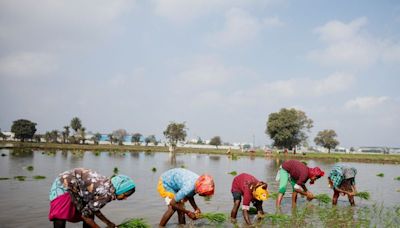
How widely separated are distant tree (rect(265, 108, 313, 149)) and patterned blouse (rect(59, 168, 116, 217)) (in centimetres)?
7613

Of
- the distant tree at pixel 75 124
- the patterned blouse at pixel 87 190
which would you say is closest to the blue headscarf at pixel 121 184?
the patterned blouse at pixel 87 190

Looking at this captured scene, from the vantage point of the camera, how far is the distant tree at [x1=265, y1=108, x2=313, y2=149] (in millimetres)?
79188

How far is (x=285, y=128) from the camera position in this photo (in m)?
79.2

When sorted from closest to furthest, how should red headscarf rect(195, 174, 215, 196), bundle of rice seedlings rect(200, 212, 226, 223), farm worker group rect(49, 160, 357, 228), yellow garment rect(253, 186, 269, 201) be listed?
1. farm worker group rect(49, 160, 357, 228)
2. red headscarf rect(195, 174, 215, 196)
3. yellow garment rect(253, 186, 269, 201)
4. bundle of rice seedlings rect(200, 212, 226, 223)

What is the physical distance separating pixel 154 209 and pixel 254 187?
358 centimetres

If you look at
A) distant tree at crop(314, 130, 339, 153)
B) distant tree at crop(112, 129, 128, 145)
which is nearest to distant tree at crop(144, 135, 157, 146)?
distant tree at crop(112, 129, 128, 145)

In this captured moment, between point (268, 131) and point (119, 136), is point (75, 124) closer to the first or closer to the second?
point (119, 136)

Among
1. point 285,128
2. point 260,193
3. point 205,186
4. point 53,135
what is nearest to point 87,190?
point 205,186

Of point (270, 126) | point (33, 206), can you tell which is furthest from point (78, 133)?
point (33, 206)

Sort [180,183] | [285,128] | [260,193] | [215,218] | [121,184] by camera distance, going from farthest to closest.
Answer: [285,128]
[215,218]
[260,193]
[180,183]
[121,184]

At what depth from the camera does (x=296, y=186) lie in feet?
35.4

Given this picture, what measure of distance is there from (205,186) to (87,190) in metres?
2.43

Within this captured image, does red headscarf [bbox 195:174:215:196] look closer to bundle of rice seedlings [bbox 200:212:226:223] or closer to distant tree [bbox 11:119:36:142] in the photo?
bundle of rice seedlings [bbox 200:212:226:223]

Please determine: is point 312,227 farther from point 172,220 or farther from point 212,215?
point 172,220
